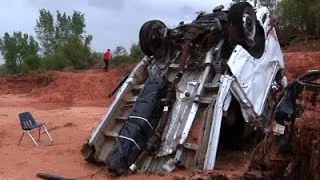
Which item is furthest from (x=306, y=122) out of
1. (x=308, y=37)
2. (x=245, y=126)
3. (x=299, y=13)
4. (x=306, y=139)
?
(x=299, y=13)

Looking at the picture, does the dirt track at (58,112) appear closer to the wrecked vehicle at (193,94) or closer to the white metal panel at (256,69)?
the wrecked vehicle at (193,94)

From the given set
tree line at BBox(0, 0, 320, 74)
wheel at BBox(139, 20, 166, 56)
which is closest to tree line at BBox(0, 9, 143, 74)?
tree line at BBox(0, 0, 320, 74)

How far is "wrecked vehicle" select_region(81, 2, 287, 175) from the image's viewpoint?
708 centimetres

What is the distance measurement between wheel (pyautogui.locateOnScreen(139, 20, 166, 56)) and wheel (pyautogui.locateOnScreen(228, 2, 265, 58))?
5.28ft

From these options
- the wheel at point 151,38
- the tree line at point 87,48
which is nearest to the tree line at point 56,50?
the tree line at point 87,48

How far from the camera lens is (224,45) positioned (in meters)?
8.08

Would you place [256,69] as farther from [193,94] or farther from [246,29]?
[193,94]

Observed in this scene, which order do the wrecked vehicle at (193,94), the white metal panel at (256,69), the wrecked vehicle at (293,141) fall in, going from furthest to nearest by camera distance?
the white metal panel at (256,69), the wrecked vehicle at (193,94), the wrecked vehicle at (293,141)

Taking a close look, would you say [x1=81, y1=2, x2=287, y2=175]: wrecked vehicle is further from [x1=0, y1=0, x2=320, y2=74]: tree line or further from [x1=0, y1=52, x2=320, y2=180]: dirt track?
[x1=0, y1=0, x2=320, y2=74]: tree line

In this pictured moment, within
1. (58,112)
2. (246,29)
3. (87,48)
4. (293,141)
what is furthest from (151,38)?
(87,48)

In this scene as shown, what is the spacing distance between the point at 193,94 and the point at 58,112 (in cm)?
993

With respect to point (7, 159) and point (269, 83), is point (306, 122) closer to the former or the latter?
point (269, 83)

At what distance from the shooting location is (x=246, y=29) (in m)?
7.95

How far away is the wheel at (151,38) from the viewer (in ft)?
29.8
